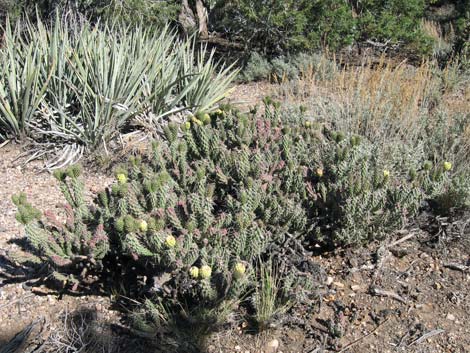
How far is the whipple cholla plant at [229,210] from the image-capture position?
2631 millimetres

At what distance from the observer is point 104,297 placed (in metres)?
3.01

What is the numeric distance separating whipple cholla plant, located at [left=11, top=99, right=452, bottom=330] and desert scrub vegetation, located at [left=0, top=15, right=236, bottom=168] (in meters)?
1.46

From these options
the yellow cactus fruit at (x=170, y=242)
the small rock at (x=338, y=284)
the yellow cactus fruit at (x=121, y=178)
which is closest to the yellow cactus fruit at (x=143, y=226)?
the yellow cactus fruit at (x=170, y=242)

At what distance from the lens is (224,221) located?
2.83 m

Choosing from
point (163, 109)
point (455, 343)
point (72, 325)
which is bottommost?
point (72, 325)

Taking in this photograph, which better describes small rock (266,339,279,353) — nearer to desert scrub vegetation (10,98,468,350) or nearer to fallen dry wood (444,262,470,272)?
desert scrub vegetation (10,98,468,350)

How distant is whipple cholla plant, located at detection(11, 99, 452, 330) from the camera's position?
8.63 feet

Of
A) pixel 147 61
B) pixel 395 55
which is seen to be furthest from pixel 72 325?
pixel 395 55

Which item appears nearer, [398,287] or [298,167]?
[398,287]

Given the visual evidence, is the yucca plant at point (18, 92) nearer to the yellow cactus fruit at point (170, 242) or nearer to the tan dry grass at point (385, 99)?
the tan dry grass at point (385, 99)

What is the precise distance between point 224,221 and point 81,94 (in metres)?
2.77

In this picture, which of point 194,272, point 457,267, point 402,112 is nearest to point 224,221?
point 194,272

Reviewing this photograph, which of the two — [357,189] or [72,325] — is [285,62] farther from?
[72,325]

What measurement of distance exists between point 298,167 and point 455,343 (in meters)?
1.35
